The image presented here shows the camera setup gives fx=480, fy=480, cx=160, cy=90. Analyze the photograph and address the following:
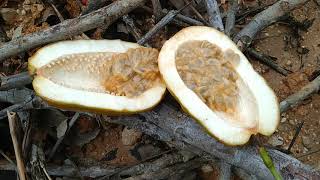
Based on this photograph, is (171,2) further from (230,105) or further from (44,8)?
(230,105)

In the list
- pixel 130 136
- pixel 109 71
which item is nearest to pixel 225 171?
pixel 130 136

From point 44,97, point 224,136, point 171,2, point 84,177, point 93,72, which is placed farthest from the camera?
point 171,2

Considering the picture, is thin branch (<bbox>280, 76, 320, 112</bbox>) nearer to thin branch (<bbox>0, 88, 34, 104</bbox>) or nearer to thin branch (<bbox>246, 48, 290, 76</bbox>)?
thin branch (<bbox>246, 48, 290, 76</bbox>)

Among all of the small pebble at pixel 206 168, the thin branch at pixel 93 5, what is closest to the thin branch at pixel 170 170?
the small pebble at pixel 206 168

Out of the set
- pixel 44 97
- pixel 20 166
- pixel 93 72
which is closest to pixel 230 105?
pixel 93 72

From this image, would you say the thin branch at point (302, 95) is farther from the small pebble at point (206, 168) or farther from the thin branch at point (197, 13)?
the thin branch at point (197, 13)
